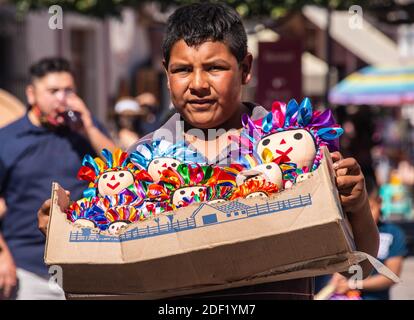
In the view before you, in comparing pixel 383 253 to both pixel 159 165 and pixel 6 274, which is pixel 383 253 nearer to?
pixel 6 274

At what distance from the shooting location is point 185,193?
300cm

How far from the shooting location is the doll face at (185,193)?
2996mm

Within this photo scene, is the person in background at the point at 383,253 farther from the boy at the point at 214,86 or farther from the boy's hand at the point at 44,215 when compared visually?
the boy's hand at the point at 44,215

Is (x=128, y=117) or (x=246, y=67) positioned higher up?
(x=128, y=117)

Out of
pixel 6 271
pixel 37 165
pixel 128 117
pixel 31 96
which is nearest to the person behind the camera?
pixel 6 271

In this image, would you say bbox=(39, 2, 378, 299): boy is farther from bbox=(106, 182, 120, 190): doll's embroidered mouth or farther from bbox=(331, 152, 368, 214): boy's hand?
bbox=(106, 182, 120, 190): doll's embroidered mouth

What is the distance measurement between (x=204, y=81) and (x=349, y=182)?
0.50m

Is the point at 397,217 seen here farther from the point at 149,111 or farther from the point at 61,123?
the point at 61,123

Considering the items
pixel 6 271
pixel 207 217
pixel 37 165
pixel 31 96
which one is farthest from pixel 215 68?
pixel 31 96

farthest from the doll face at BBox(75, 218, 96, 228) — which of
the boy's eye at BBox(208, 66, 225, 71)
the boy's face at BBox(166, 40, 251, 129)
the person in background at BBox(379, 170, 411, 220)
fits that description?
the person in background at BBox(379, 170, 411, 220)

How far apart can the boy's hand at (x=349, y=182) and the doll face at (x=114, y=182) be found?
23.4 inches

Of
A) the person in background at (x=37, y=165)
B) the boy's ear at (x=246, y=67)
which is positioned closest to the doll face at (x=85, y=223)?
the boy's ear at (x=246, y=67)

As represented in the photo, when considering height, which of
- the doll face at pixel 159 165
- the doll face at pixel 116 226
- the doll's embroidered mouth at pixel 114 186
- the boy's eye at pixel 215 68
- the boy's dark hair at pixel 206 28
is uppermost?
the boy's dark hair at pixel 206 28
